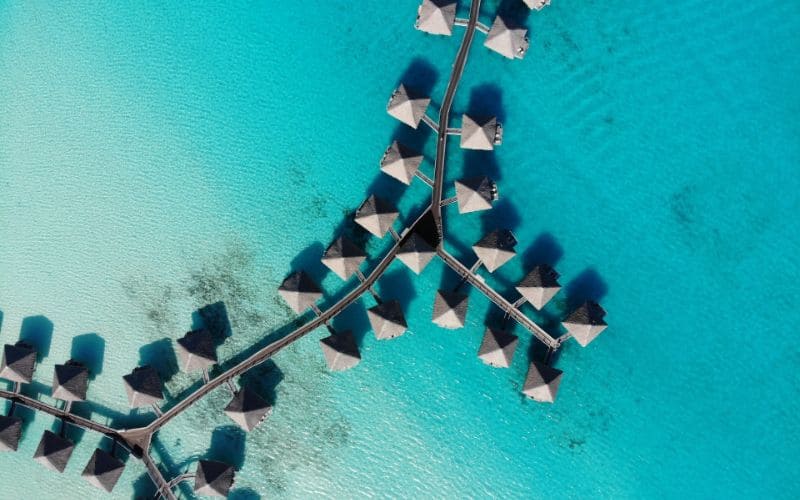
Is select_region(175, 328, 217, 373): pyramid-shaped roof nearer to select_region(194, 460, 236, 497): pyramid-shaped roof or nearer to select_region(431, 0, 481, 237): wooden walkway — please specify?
select_region(194, 460, 236, 497): pyramid-shaped roof

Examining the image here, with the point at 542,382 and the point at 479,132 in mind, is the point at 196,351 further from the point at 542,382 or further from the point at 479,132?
the point at 479,132

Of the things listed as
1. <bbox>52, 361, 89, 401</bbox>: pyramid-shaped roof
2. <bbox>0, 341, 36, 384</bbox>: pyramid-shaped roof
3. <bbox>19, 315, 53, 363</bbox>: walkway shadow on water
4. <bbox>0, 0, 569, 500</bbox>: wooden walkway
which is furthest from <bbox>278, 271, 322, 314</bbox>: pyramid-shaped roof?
<bbox>0, 341, 36, 384</bbox>: pyramid-shaped roof

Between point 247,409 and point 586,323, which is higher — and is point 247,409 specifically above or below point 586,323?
below

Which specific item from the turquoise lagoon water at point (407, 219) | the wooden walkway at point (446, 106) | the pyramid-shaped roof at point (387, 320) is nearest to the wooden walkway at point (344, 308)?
the wooden walkway at point (446, 106)

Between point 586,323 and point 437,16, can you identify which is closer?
point 437,16

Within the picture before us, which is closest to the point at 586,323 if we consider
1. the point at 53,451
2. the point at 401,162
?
the point at 401,162

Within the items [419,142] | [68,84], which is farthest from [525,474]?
[68,84]
